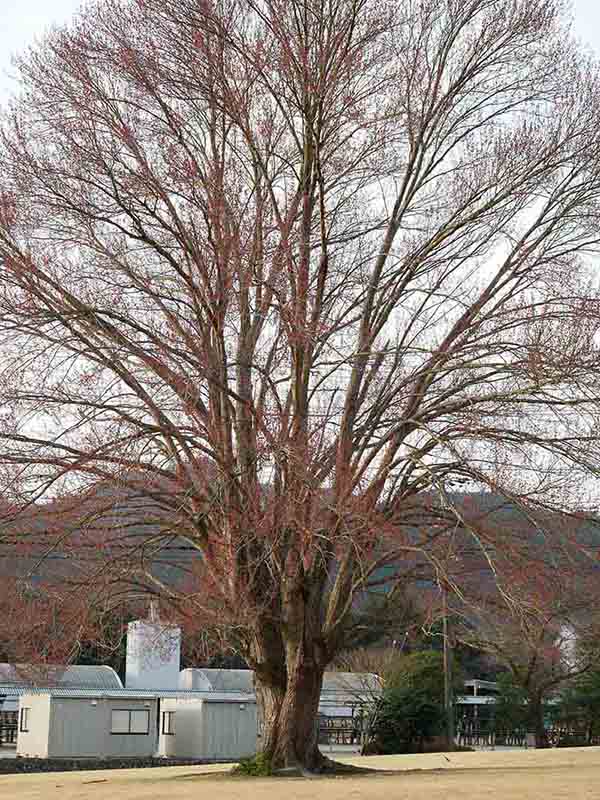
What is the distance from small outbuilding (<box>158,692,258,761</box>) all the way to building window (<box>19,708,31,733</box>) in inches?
175

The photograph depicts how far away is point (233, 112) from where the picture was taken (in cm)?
1756

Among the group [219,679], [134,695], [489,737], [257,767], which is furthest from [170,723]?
[257,767]

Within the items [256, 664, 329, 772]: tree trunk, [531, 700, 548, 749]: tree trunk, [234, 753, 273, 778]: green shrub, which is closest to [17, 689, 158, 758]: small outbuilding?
[531, 700, 548, 749]: tree trunk

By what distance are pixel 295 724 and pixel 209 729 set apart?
2038 centimetres

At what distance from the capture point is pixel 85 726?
1455 inches

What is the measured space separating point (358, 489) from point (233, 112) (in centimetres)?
602

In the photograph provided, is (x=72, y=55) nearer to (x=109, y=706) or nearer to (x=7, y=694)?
(x=109, y=706)

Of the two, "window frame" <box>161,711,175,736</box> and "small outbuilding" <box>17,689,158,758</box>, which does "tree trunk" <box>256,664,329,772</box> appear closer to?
"small outbuilding" <box>17,689,158,758</box>

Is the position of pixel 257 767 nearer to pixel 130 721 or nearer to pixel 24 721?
pixel 130 721

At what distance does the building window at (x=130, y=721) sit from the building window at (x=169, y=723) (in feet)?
1.87

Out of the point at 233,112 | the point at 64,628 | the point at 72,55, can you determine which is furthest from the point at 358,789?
the point at 72,55

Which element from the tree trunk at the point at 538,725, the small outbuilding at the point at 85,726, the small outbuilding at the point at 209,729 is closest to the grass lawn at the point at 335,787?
the small outbuilding at the point at 85,726

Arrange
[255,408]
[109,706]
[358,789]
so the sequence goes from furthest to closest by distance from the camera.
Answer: [109,706]
[255,408]
[358,789]

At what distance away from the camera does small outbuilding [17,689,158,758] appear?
36.2m
